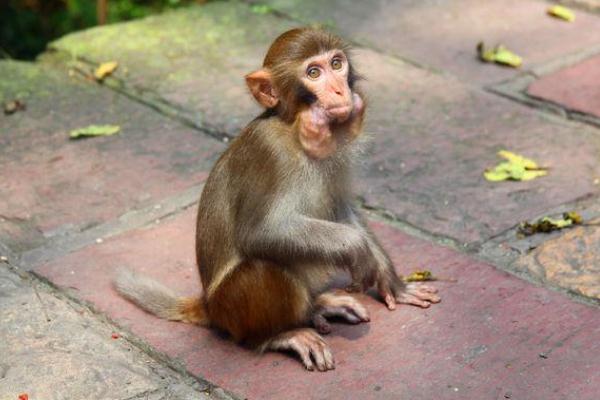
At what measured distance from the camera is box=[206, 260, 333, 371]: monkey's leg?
406cm

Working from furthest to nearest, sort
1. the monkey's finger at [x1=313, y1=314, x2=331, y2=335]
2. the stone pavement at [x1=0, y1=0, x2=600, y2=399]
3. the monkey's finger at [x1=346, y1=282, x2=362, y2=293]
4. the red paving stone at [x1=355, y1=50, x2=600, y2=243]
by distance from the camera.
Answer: the red paving stone at [x1=355, y1=50, x2=600, y2=243] → the monkey's finger at [x1=346, y1=282, x2=362, y2=293] → the monkey's finger at [x1=313, y1=314, x2=331, y2=335] → the stone pavement at [x1=0, y1=0, x2=600, y2=399]

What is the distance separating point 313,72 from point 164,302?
1.05 m

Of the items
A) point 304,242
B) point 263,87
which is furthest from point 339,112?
point 304,242

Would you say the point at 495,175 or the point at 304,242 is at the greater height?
the point at 304,242

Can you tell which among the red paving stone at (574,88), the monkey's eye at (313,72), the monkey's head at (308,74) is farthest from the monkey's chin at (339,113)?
the red paving stone at (574,88)

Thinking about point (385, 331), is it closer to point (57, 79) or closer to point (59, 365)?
point (59, 365)

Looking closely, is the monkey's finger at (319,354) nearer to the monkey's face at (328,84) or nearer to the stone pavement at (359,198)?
the stone pavement at (359,198)

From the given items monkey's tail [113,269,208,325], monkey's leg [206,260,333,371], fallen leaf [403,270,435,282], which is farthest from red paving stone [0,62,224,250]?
fallen leaf [403,270,435,282]

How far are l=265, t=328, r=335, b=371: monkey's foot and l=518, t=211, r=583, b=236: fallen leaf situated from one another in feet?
3.88

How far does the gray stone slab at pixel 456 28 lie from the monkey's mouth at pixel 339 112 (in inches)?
94.7

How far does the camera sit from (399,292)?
14.5 feet

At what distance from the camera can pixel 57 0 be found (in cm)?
819

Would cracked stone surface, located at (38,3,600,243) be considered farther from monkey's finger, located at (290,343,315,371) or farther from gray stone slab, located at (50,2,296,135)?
monkey's finger, located at (290,343,315,371)

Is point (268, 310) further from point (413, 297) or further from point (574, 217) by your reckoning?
point (574, 217)
